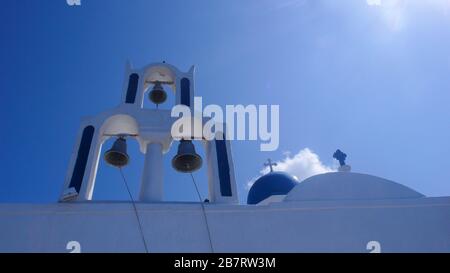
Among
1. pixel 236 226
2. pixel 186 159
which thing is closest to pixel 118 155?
pixel 186 159

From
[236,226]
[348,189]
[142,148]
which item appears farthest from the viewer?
[142,148]

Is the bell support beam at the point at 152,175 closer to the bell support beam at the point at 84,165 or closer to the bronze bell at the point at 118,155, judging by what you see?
the bronze bell at the point at 118,155

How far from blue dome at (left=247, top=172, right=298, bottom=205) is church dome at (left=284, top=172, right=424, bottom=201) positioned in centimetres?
493

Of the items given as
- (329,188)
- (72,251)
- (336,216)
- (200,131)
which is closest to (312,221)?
(336,216)

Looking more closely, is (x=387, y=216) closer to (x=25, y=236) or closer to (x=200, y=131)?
(x=200, y=131)

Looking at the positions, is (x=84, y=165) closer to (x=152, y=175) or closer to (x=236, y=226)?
(x=152, y=175)

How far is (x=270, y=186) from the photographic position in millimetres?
10961

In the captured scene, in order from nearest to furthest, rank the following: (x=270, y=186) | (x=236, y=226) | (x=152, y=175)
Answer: (x=236, y=226), (x=152, y=175), (x=270, y=186)

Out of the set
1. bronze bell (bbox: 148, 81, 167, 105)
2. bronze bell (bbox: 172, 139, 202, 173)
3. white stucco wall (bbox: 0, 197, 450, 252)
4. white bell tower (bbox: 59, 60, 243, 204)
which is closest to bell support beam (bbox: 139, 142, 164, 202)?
white bell tower (bbox: 59, 60, 243, 204)

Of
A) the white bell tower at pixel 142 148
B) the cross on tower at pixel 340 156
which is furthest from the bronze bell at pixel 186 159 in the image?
the cross on tower at pixel 340 156

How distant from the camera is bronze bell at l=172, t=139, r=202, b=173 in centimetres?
553

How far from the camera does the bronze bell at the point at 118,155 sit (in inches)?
221

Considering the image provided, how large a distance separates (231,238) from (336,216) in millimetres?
1486

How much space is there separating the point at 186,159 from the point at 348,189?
101 inches
